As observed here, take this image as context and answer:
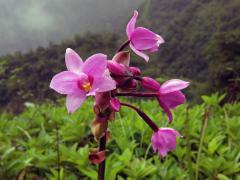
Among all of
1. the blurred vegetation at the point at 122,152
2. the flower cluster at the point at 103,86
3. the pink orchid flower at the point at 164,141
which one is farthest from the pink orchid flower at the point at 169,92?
the blurred vegetation at the point at 122,152

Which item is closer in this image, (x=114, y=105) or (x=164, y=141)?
(x=114, y=105)

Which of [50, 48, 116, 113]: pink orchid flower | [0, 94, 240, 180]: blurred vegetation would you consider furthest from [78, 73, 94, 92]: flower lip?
[0, 94, 240, 180]: blurred vegetation

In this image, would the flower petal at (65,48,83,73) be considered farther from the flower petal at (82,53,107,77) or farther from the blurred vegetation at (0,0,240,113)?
the blurred vegetation at (0,0,240,113)

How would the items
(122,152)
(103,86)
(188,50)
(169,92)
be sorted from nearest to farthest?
(103,86) < (169,92) < (122,152) < (188,50)

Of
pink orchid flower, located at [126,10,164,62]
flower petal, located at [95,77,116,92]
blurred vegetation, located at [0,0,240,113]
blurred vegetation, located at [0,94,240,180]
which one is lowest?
blurred vegetation, located at [0,94,240,180]

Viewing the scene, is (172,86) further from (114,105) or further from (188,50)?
(188,50)

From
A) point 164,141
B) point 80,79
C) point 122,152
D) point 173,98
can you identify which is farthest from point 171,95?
point 122,152
